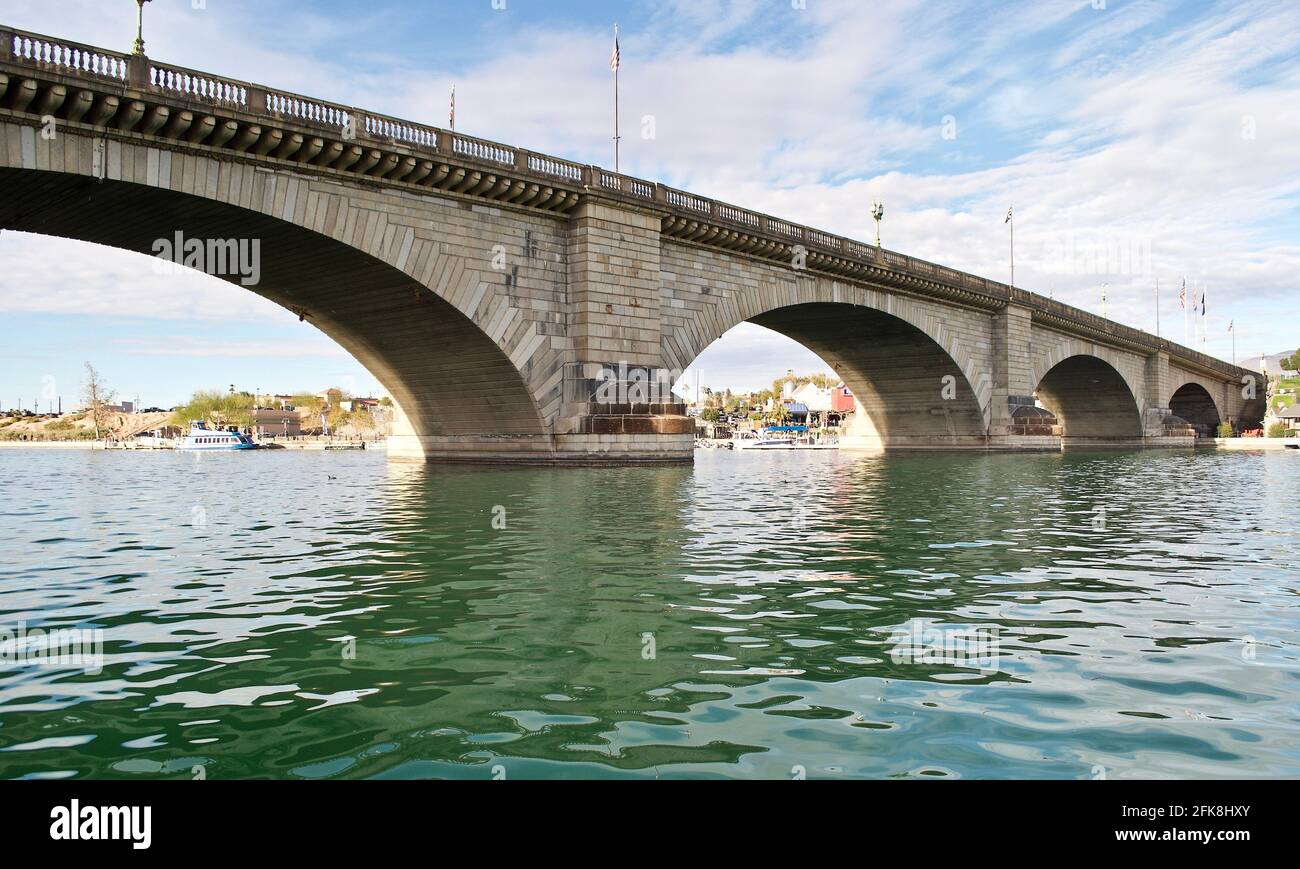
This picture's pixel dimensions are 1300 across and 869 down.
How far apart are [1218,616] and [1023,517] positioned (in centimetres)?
955

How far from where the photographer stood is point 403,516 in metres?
18.5

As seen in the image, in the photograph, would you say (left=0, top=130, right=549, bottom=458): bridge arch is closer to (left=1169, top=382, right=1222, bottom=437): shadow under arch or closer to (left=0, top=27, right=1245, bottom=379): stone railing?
(left=0, top=27, right=1245, bottom=379): stone railing

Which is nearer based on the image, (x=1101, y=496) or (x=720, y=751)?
(x=720, y=751)

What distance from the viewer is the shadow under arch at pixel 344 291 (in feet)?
76.9

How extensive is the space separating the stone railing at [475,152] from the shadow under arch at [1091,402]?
28.4 metres

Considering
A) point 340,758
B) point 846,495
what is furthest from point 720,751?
point 846,495

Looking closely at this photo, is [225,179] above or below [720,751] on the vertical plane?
above

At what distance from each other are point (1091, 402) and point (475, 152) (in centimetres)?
7545

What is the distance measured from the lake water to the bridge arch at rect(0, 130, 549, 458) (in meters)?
10.0

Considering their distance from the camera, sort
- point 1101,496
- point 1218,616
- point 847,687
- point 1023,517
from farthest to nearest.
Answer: point 1101,496 → point 1023,517 → point 1218,616 → point 847,687

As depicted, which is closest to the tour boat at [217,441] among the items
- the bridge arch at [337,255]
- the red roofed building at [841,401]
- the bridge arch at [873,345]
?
the bridge arch at [337,255]

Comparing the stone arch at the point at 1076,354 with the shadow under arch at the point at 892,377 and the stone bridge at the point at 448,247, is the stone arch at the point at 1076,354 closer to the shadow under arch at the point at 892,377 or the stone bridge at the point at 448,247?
the shadow under arch at the point at 892,377

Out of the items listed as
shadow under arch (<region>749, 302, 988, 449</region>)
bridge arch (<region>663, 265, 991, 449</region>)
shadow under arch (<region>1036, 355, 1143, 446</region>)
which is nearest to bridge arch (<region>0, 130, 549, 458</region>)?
bridge arch (<region>663, 265, 991, 449</region>)
